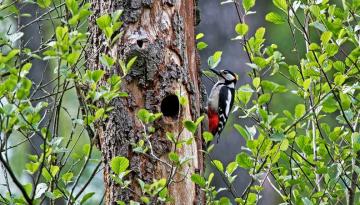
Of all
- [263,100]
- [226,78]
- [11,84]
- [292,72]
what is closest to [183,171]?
[263,100]

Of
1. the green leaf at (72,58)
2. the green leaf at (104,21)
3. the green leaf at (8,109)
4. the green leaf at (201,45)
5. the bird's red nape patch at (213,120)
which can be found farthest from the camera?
the bird's red nape patch at (213,120)

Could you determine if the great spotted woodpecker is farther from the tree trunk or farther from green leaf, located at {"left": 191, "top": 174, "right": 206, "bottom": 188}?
green leaf, located at {"left": 191, "top": 174, "right": 206, "bottom": 188}

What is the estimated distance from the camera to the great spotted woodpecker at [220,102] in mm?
5504

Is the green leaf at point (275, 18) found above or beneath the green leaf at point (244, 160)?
above

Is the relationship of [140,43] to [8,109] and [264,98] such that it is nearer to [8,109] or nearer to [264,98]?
[264,98]

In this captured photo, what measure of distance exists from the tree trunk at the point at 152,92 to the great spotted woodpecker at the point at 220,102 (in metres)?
1.67

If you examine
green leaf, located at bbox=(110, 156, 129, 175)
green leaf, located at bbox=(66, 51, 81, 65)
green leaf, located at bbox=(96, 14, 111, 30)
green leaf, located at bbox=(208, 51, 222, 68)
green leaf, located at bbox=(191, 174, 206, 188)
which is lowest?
green leaf, located at bbox=(191, 174, 206, 188)

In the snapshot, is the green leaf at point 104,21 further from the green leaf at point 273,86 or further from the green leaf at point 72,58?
the green leaf at point 273,86

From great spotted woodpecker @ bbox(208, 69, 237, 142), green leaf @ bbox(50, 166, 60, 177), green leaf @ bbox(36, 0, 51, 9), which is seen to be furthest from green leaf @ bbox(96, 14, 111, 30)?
great spotted woodpecker @ bbox(208, 69, 237, 142)

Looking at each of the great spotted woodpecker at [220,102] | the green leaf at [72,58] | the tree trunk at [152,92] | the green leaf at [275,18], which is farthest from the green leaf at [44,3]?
the great spotted woodpecker at [220,102]

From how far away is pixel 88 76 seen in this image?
307cm

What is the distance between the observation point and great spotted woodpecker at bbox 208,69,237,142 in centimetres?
550

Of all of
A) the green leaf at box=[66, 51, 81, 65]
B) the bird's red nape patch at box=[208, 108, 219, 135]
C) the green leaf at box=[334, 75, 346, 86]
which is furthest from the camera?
the bird's red nape patch at box=[208, 108, 219, 135]

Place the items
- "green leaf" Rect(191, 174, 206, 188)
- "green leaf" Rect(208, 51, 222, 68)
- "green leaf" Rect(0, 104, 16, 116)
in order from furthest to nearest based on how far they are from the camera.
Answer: "green leaf" Rect(208, 51, 222, 68) < "green leaf" Rect(191, 174, 206, 188) < "green leaf" Rect(0, 104, 16, 116)
